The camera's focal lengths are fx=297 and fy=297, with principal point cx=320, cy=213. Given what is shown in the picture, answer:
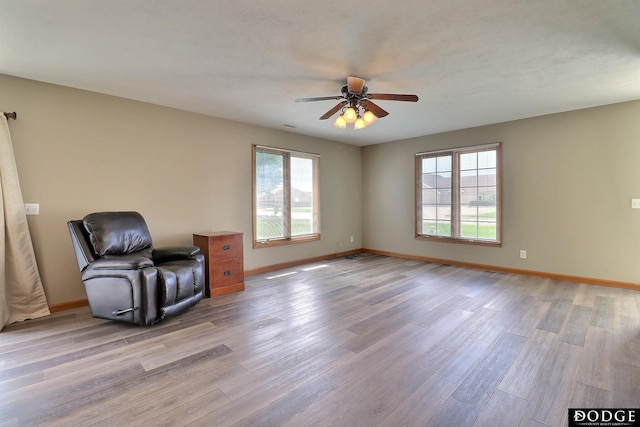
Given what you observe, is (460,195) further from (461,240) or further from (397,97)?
(397,97)

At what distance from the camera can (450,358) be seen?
2232 millimetres

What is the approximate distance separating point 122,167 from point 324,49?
2.84 metres

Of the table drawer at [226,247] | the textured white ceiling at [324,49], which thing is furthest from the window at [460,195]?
the table drawer at [226,247]

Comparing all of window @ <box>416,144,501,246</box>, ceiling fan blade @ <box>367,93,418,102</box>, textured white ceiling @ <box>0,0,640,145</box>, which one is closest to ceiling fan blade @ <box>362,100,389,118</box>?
ceiling fan blade @ <box>367,93,418,102</box>

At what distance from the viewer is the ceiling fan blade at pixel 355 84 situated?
9.33 ft

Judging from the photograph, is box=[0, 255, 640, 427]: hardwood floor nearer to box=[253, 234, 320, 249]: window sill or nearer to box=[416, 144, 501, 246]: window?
box=[253, 234, 320, 249]: window sill

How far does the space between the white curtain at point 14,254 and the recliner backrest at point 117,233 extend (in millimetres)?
597

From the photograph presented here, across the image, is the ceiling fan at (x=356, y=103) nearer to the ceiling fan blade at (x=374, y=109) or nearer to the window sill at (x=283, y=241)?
the ceiling fan blade at (x=374, y=109)

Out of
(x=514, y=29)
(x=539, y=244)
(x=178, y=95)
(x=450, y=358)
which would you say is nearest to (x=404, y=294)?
(x=450, y=358)

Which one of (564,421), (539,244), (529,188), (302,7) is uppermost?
(302,7)

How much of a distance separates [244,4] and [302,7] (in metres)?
0.38

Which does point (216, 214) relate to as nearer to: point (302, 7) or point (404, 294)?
point (404, 294)

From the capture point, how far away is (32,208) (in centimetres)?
313

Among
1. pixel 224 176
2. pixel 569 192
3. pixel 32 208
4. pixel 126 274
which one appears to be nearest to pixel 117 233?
pixel 126 274
